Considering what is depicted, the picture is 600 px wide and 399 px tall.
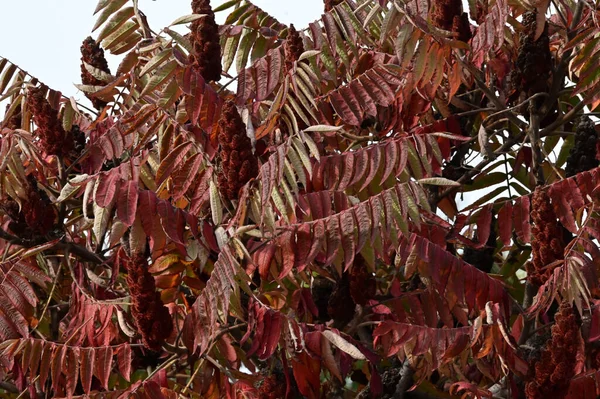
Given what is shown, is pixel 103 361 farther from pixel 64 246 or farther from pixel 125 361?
pixel 64 246

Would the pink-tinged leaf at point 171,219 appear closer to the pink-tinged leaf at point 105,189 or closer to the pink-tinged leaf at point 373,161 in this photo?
the pink-tinged leaf at point 105,189

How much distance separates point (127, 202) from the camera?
13.1 feet

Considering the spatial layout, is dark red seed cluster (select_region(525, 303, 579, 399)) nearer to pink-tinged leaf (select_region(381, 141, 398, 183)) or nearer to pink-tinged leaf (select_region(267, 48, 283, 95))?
pink-tinged leaf (select_region(381, 141, 398, 183))

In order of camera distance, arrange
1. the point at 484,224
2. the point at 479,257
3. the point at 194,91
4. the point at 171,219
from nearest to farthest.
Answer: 1. the point at 171,219
2. the point at 194,91
3. the point at 484,224
4. the point at 479,257

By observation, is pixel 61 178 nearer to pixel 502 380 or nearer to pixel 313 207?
pixel 313 207

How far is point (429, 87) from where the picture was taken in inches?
182

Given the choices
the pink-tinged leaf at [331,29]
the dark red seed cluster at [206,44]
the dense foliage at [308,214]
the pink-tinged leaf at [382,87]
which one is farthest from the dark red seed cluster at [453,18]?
the dark red seed cluster at [206,44]

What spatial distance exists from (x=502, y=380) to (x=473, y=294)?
0.45 meters

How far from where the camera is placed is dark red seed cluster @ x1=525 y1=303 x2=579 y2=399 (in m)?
3.77

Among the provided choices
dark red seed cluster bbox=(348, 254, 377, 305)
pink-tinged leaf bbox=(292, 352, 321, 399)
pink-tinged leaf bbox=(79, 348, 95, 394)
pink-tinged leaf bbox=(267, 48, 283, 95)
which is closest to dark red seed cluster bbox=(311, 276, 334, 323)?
dark red seed cluster bbox=(348, 254, 377, 305)

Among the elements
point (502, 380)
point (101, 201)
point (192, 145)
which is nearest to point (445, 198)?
point (502, 380)

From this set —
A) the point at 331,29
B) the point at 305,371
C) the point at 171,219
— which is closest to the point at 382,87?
the point at 331,29

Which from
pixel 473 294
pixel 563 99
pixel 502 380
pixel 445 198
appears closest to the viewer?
pixel 473 294

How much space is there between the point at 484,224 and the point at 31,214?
164cm
